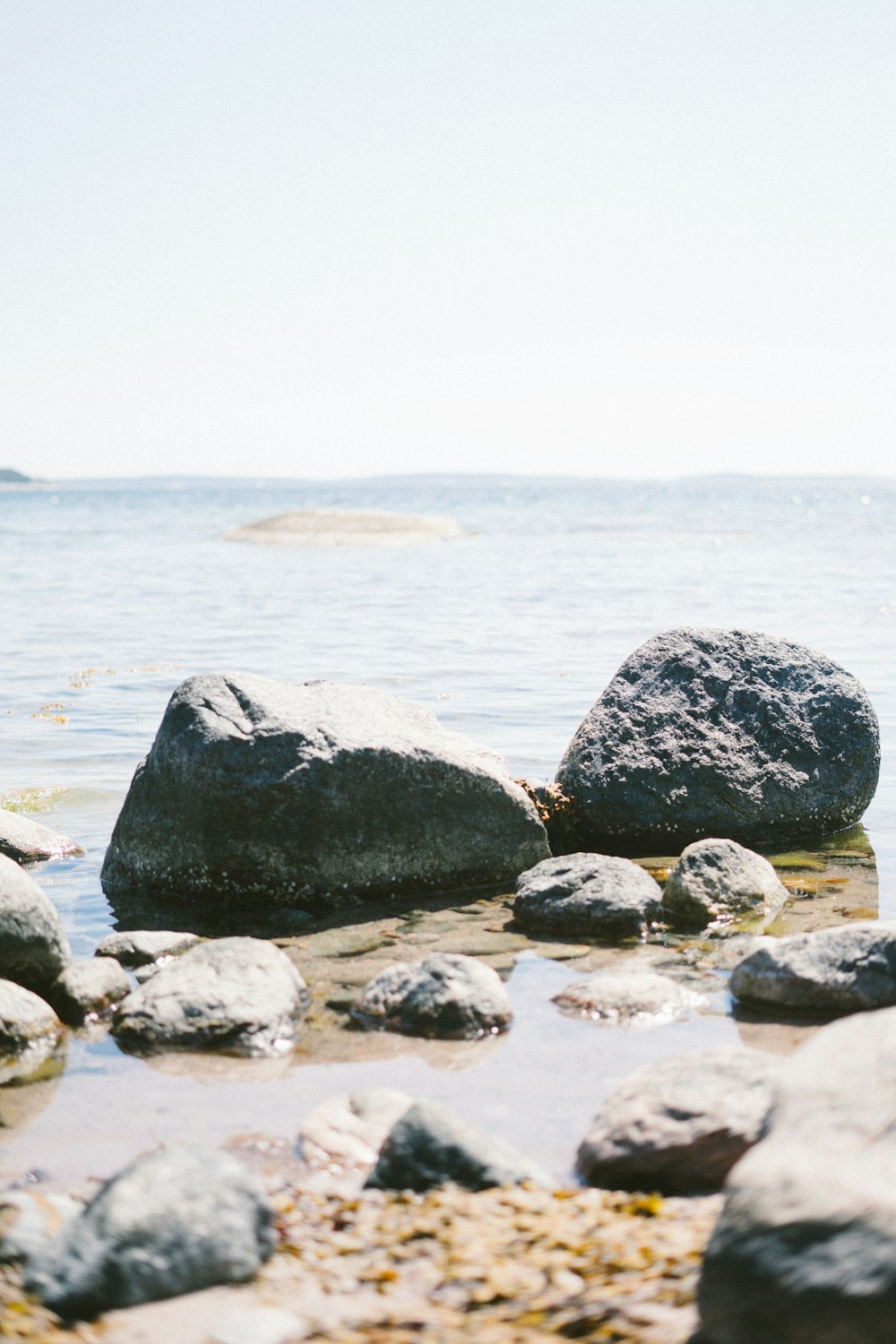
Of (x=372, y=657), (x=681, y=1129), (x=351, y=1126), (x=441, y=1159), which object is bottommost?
(x=351, y=1126)

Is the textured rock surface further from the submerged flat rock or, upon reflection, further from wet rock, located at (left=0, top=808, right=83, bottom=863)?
the submerged flat rock

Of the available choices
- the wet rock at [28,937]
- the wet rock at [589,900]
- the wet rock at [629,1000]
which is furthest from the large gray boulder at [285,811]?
the wet rock at [629,1000]

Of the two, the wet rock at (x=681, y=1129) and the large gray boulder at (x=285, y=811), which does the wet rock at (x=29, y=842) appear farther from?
the wet rock at (x=681, y=1129)

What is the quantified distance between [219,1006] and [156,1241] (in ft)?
6.69

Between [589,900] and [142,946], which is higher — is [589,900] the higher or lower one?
the higher one

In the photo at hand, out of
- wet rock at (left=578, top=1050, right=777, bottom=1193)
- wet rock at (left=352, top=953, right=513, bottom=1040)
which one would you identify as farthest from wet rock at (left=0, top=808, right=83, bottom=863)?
wet rock at (left=578, top=1050, right=777, bottom=1193)

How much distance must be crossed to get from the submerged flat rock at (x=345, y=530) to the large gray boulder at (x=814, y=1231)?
46230 millimetres

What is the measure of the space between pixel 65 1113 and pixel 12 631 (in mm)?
17931

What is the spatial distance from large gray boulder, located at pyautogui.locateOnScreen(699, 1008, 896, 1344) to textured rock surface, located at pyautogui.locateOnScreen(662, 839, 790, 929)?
3.87 m

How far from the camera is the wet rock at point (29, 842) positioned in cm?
872

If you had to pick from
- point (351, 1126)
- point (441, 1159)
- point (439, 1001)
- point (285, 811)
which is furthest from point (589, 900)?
point (441, 1159)

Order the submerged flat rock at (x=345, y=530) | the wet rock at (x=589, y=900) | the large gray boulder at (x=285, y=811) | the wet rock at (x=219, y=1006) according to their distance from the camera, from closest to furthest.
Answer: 1. the wet rock at (x=219, y=1006)
2. the wet rock at (x=589, y=900)
3. the large gray boulder at (x=285, y=811)
4. the submerged flat rock at (x=345, y=530)

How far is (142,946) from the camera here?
6.72 metres

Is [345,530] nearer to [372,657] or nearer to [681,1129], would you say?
[372,657]
